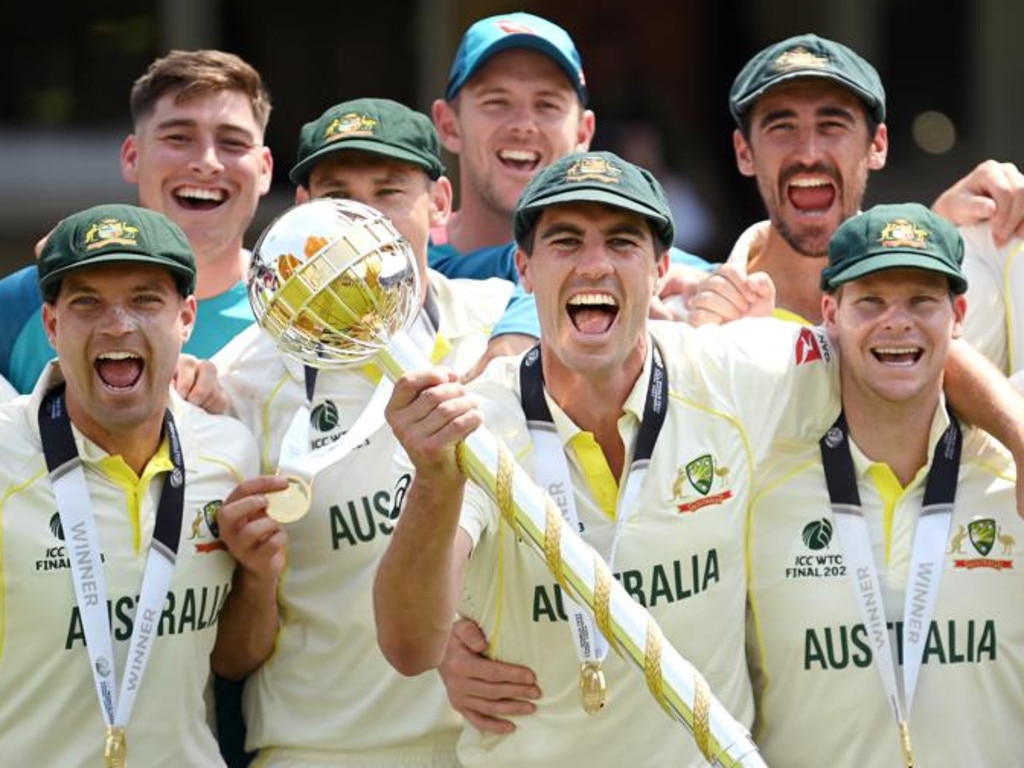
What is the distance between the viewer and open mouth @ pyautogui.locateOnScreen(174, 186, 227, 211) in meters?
5.88

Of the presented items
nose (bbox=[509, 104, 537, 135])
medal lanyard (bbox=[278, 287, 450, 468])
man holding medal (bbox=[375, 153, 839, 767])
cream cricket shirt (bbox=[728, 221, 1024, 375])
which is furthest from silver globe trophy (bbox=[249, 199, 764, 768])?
nose (bbox=[509, 104, 537, 135])

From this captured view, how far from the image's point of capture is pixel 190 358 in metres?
5.35

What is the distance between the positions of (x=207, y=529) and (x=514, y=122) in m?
1.70

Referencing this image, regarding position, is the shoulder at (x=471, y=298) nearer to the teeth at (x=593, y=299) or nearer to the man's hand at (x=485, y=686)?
the teeth at (x=593, y=299)

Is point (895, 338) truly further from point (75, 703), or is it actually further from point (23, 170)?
point (23, 170)

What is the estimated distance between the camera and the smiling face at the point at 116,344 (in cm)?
496

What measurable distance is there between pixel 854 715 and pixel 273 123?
24.3 feet

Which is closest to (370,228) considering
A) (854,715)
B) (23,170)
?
(854,715)

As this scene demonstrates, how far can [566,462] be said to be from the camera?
4918 millimetres

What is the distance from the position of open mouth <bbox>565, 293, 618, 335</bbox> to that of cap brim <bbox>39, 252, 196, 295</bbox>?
841 mm

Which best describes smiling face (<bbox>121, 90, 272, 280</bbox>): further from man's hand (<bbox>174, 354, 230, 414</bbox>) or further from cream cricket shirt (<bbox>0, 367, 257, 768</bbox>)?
cream cricket shirt (<bbox>0, 367, 257, 768</bbox>)

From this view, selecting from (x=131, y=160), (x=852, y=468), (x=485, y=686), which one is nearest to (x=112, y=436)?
(x=485, y=686)

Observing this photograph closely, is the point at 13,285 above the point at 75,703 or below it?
above

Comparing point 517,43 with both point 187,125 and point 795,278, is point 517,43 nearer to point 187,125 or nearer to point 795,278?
point 187,125
